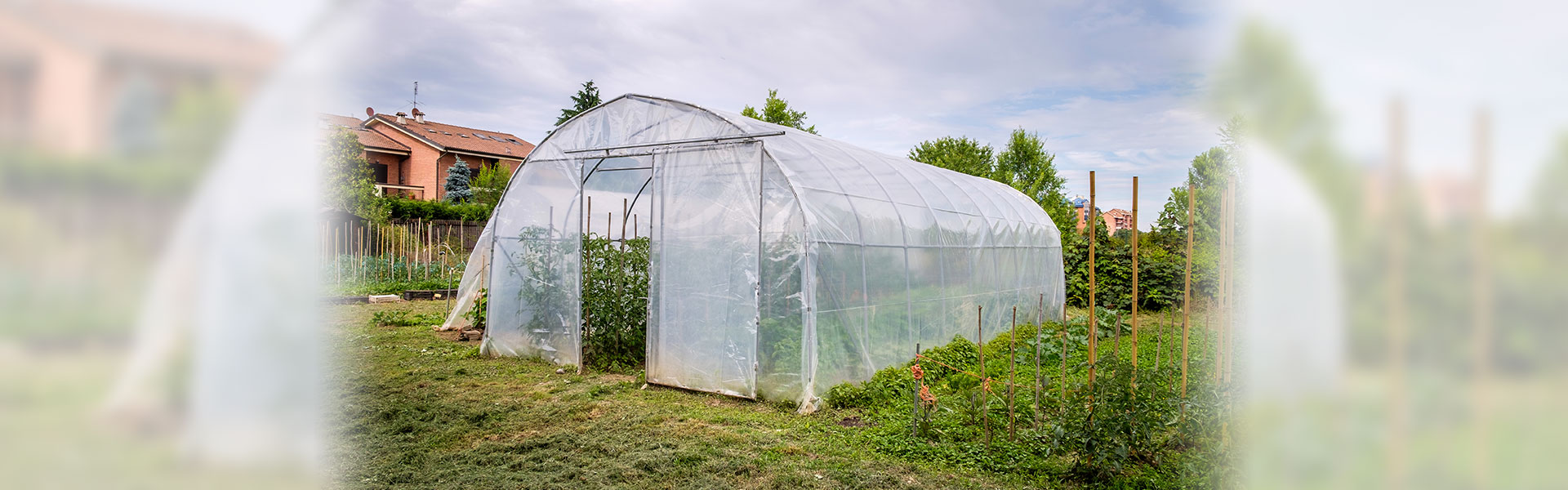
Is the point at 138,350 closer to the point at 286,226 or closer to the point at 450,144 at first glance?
the point at 286,226

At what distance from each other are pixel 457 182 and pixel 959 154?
52.6 ft

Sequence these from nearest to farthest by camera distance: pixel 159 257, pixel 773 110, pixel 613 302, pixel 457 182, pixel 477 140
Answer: pixel 159 257
pixel 613 302
pixel 773 110
pixel 477 140
pixel 457 182

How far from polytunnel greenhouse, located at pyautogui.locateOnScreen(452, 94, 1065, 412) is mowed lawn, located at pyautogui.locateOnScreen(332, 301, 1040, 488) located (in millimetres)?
510

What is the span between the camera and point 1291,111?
0.81 m

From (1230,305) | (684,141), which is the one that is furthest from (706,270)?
(1230,305)

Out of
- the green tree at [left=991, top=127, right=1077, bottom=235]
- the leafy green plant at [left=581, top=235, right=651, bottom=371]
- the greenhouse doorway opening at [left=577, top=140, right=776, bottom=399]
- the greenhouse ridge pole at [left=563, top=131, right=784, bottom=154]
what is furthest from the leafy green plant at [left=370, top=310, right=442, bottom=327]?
the green tree at [left=991, top=127, right=1077, bottom=235]

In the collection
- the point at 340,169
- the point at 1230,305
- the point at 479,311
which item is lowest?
the point at 479,311

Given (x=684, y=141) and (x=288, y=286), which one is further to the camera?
(x=684, y=141)

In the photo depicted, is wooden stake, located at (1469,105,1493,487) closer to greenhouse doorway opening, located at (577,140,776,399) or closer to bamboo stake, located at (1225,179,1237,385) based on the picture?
bamboo stake, located at (1225,179,1237,385)

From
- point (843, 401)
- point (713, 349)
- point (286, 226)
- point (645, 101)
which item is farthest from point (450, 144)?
point (286, 226)

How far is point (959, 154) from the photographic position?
23172 mm

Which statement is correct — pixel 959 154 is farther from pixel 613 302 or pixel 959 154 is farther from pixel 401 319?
pixel 613 302

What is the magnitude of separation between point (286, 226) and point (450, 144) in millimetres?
19508

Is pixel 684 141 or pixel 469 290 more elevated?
pixel 684 141
